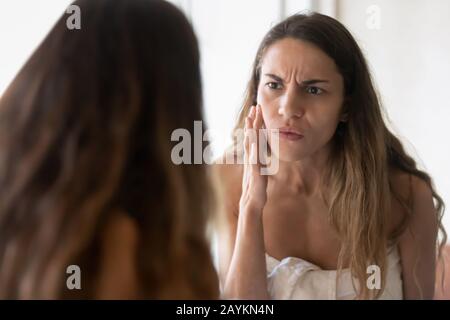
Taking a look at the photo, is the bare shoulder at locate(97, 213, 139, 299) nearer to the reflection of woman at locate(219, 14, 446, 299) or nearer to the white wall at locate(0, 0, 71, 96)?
the reflection of woman at locate(219, 14, 446, 299)

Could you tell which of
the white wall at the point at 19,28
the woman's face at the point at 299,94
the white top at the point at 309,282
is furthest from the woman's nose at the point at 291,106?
the white wall at the point at 19,28

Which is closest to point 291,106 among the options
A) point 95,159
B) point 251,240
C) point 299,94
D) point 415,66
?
point 299,94

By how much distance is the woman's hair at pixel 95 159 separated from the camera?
0.59 meters

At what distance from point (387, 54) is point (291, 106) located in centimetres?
93

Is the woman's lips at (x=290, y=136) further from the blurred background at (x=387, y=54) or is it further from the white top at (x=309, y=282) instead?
the blurred background at (x=387, y=54)

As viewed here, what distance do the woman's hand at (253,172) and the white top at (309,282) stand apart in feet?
0.39

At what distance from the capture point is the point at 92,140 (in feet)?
1.98

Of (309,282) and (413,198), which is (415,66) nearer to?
(413,198)

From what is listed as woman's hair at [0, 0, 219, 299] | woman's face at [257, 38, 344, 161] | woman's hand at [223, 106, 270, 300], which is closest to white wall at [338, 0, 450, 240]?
woman's face at [257, 38, 344, 161]

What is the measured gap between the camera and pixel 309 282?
39.5 inches

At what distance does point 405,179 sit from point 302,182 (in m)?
0.21

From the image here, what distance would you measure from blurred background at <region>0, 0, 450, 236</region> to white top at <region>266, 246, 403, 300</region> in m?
0.64
